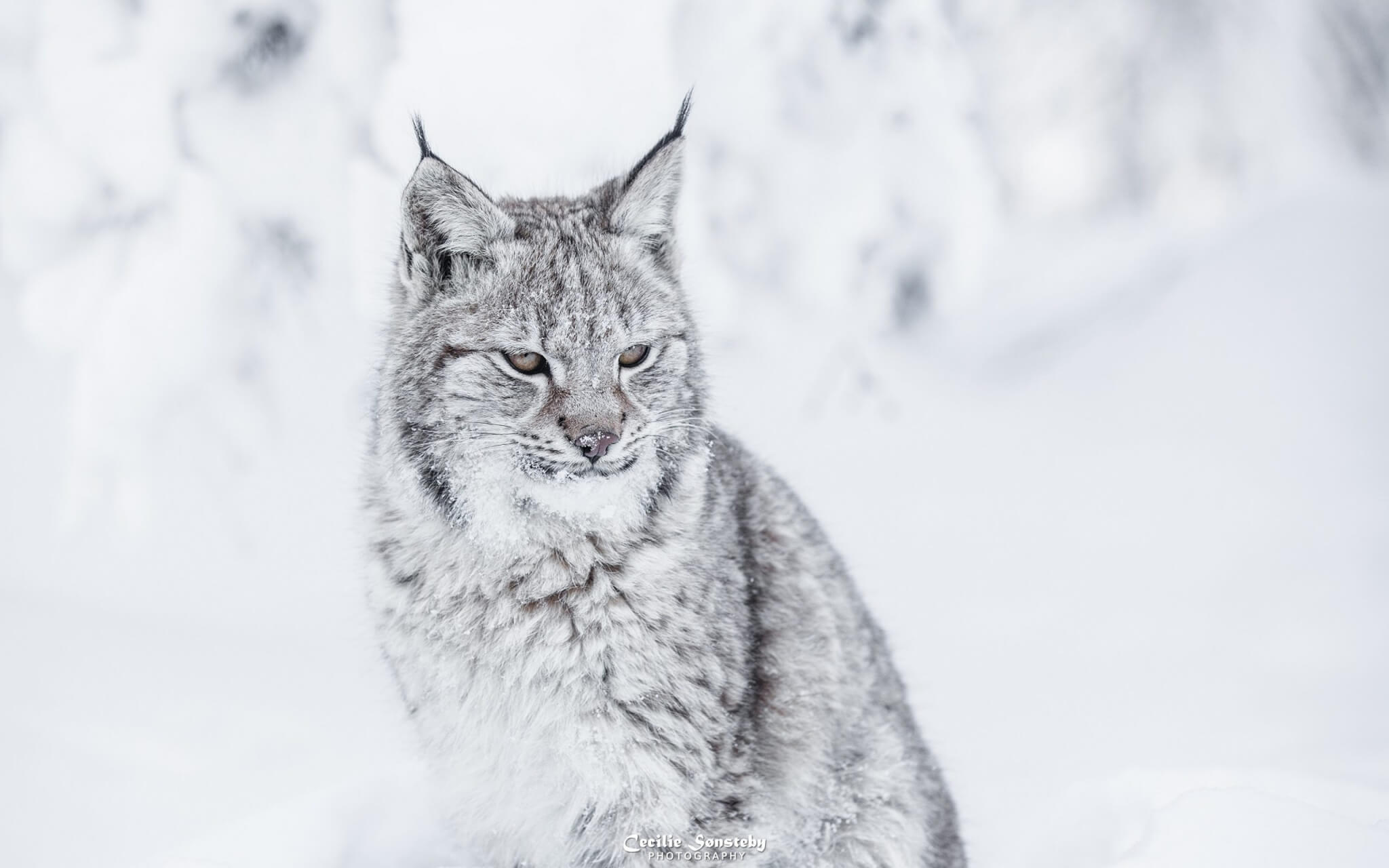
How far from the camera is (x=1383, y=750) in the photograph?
14.7 ft

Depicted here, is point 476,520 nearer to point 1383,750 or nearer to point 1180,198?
point 1383,750

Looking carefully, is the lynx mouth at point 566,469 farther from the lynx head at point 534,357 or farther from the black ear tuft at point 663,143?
the black ear tuft at point 663,143

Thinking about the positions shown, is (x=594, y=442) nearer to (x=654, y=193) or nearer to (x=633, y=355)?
(x=633, y=355)

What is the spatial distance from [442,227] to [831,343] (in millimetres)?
4039

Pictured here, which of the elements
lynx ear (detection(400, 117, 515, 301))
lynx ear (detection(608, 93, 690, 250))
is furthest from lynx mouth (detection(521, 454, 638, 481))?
lynx ear (detection(608, 93, 690, 250))

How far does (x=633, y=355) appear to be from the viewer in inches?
112

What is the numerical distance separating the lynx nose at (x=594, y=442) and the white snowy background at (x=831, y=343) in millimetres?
599

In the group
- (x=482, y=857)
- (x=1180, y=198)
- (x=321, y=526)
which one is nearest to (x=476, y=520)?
(x=482, y=857)

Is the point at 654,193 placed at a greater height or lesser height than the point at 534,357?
greater

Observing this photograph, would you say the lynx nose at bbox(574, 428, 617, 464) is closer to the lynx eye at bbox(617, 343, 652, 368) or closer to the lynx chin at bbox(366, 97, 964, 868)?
the lynx chin at bbox(366, 97, 964, 868)

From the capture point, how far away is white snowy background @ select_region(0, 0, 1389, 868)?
4453mm

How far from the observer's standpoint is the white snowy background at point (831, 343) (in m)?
4.45

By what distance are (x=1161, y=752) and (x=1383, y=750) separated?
842 mm

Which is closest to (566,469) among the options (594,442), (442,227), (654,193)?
(594,442)
